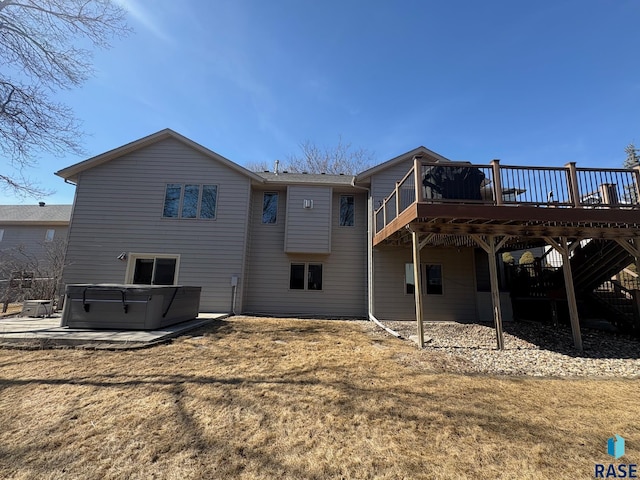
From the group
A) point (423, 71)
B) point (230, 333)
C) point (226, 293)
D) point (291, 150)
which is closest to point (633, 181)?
point (423, 71)

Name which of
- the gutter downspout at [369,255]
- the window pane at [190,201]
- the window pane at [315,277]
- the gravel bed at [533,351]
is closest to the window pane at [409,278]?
the gutter downspout at [369,255]

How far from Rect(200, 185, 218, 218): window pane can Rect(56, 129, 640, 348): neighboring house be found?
40 mm

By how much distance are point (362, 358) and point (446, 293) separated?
6.66 meters

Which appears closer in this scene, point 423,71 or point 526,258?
point 423,71

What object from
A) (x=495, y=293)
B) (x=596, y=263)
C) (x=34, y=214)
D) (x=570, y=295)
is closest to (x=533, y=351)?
(x=495, y=293)

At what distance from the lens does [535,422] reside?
112 inches

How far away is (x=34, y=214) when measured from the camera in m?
18.1

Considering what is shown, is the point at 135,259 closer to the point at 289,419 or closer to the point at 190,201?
the point at 190,201

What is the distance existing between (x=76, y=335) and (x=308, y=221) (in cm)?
723

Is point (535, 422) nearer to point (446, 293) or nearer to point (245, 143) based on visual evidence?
point (446, 293)

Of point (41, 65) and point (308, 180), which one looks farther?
point (308, 180)

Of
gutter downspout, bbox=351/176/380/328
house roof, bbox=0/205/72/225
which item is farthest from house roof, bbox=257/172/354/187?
house roof, bbox=0/205/72/225

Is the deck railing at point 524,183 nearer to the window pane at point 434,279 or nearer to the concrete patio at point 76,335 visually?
the window pane at point 434,279

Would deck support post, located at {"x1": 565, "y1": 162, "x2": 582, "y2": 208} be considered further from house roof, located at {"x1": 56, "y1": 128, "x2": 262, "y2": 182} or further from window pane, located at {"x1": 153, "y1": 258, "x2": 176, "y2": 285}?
window pane, located at {"x1": 153, "y1": 258, "x2": 176, "y2": 285}
